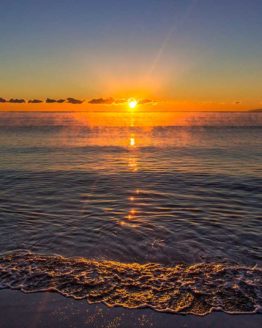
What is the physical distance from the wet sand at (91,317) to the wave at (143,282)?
203 millimetres

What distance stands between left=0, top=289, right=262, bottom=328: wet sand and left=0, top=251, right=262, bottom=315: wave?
0.20m

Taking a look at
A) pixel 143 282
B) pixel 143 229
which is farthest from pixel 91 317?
pixel 143 229

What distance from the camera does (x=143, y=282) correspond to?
25.3ft

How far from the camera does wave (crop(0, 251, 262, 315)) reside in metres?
6.88

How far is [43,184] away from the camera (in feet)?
64.8

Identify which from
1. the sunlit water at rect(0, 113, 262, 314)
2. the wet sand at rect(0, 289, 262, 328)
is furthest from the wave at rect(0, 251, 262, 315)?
the wet sand at rect(0, 289, 262, 328)

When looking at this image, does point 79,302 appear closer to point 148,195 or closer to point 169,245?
point 169,245

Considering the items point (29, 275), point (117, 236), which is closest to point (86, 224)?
point (117, 236)

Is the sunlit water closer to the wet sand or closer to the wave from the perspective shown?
the wave

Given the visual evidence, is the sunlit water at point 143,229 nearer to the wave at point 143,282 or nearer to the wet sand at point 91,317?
the wave at point 143,282

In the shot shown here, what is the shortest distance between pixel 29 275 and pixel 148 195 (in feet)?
31.3

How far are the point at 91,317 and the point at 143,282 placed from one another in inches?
66.0

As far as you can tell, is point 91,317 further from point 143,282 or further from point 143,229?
point 143,229

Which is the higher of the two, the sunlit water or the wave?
the wave
